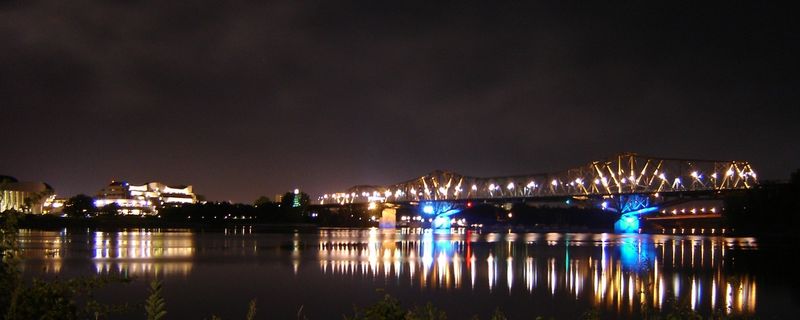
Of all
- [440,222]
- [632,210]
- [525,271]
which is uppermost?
[525,271]

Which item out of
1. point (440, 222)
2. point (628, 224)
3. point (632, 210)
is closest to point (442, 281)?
point (632, 210)

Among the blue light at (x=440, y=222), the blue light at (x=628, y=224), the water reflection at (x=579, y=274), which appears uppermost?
the water reflection at (x=579, y=274)

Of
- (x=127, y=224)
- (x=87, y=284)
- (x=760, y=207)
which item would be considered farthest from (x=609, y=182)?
(x=87, y=284)

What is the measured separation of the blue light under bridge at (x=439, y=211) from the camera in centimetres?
18162

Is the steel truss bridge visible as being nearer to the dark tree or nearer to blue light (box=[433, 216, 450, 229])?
blue light (box=[433, 216, 450, 229])

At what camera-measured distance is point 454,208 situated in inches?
7141

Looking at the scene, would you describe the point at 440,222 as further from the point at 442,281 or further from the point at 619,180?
the point at 442,281

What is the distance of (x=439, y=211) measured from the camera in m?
185

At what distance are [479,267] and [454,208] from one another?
447 feet

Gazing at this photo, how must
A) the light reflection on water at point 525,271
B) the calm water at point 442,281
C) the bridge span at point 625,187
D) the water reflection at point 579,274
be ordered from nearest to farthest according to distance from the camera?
the calm water at point 442,281, the water reflection at point 579,274, the light reflection on water at point 525,271, the bridge span at point 625,187

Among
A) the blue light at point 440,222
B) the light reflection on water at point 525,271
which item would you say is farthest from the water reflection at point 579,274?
the blue light at point 440,222

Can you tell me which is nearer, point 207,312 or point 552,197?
point 207,312

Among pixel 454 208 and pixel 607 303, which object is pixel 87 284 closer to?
pixel 607 303

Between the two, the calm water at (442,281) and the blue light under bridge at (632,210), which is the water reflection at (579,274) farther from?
the blue light under bridge at (632,210)
